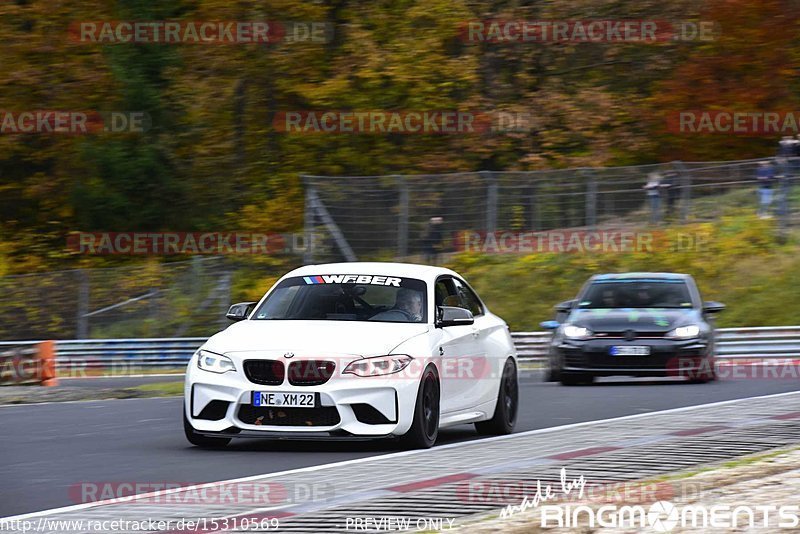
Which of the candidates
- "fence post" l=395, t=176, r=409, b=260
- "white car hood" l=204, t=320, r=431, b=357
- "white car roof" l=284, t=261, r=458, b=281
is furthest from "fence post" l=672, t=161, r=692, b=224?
"white car hood" l=204, t=320, r=431, b=357

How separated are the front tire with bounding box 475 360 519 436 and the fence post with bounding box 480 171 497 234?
63.3 feet

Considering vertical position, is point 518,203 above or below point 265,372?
above

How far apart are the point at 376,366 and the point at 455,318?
114cm

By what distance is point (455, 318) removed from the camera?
1247 cm

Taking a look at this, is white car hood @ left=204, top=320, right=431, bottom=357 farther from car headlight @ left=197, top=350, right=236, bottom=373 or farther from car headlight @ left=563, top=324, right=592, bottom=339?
car headlight @ left=563, top=324, right=592, bottom=339

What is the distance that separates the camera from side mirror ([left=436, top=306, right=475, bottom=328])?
12453mm

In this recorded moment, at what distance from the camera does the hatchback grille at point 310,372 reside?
453 inches

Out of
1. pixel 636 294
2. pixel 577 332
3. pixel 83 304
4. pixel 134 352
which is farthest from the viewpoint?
pixel 83 304

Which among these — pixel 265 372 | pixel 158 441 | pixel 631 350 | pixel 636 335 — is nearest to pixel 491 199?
pixel 636 335

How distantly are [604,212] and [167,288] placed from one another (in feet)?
29.9

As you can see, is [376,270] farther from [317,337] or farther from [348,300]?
[317,337]

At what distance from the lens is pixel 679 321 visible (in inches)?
792

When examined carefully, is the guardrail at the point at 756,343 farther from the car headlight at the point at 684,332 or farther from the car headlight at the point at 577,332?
the car headlight at the point at 684,332

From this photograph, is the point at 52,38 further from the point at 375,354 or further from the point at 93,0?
the point at 375,354
